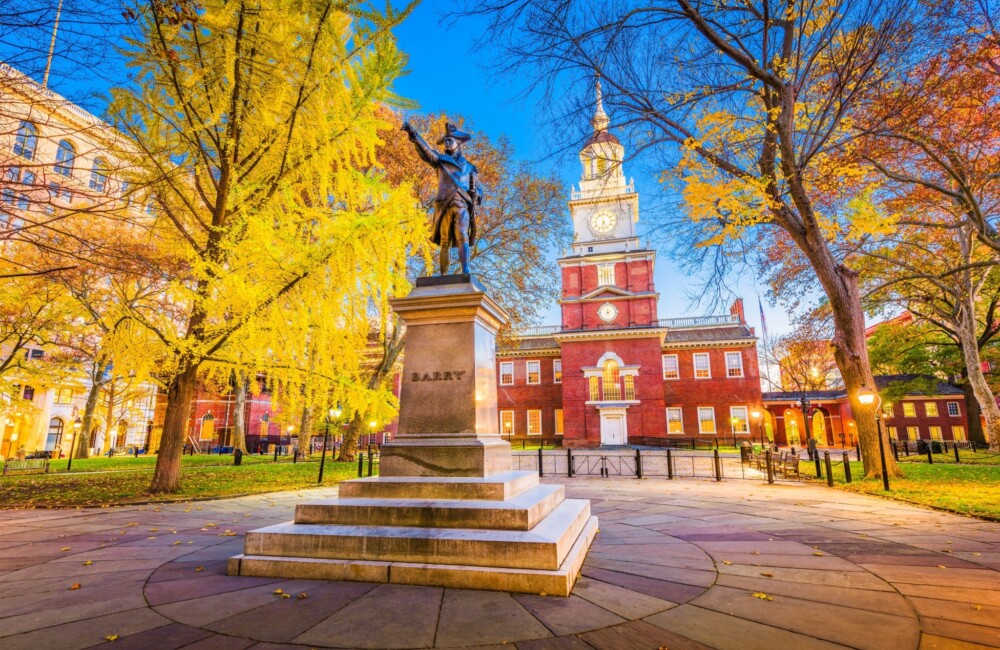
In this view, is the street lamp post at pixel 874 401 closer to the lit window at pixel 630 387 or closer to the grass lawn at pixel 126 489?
the grass lawn at pixel 126 489

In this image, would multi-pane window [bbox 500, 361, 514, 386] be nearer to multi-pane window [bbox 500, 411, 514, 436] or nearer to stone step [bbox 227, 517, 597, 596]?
multi-pane window [bbox 500, 411, 514, 436]

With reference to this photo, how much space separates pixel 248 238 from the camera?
7922 millimetres

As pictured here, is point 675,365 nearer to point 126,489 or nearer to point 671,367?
point 671,367

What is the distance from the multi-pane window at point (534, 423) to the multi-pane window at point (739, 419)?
52.7ft

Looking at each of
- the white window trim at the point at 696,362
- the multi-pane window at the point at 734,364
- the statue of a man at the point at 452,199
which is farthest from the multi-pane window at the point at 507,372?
the statue of a man at the point at 452,199

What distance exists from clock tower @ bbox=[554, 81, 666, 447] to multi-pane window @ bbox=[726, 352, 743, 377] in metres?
6.17

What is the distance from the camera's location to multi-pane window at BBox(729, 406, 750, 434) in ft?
122

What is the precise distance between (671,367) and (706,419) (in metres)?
5.15

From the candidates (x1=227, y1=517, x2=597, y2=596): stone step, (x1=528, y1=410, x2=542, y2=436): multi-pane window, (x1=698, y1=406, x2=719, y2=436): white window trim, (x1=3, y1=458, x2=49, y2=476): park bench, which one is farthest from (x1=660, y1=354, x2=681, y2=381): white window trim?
(x1=3, y1=458, x2=49, y2=476): park bench

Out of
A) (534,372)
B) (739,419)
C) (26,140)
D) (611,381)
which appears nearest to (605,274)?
(611,381)

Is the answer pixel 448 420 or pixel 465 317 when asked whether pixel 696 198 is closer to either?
pixel 465 317

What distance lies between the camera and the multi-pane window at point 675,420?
127ft

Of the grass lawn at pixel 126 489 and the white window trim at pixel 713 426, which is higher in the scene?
the white window trim at pixel 713 426

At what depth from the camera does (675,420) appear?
3916cm
